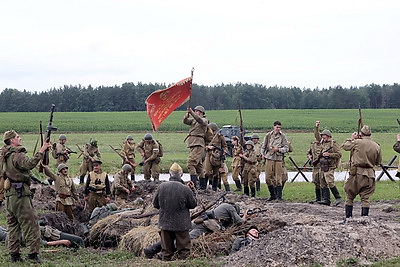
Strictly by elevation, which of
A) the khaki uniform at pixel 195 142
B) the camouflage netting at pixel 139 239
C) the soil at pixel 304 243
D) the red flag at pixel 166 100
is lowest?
the camouflage netting at pixel 139 239

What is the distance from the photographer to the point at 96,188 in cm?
1677

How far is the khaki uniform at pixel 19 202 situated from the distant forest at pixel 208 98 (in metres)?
92.6

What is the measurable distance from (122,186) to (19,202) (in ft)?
24.5

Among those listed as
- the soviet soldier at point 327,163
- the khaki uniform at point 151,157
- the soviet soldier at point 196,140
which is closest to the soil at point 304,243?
the soviet soldier at point 327,163

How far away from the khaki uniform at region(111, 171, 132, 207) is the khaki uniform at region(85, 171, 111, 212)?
2.99 feet

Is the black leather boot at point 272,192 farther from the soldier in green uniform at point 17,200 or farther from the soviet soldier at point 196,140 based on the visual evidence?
the soldier in green uniform at point 17,200

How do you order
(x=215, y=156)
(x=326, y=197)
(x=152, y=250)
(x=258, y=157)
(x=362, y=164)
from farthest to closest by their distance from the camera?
(x=258, y=157) → (x=215, y=156) → (x=326, y=197) → (x=362, y=164) → (x=152, y=250)

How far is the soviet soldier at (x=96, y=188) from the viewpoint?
16.8 metres

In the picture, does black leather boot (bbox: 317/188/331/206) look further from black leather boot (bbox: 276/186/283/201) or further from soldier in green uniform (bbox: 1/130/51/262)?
soldier in green uniform (bbox: 1/130/51/262)

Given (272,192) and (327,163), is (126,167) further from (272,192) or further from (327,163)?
(327,163)

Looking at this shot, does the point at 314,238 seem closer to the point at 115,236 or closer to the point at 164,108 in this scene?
the point at 115,236

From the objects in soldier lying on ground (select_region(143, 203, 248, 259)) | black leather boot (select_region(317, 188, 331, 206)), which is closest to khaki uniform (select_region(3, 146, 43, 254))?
soldier lying on ground (select_region(143, 203, 248, 259))

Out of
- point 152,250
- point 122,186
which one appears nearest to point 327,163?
point 122,186

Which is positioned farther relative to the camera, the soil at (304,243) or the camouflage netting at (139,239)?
the camouflage netting at (139,239)
